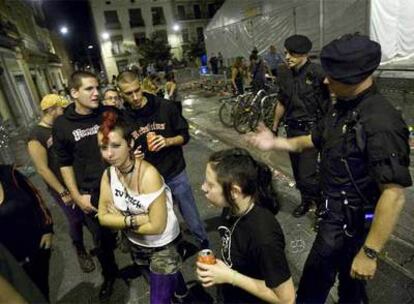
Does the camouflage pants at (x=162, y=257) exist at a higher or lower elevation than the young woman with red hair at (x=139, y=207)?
lower

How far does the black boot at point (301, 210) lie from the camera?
3.91 meters

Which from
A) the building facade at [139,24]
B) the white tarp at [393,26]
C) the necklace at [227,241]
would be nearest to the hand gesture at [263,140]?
the necklace at [227,241]

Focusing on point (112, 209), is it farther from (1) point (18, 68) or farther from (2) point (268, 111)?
(1) point (18, 68)

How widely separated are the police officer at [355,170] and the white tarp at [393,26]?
826 centimetres

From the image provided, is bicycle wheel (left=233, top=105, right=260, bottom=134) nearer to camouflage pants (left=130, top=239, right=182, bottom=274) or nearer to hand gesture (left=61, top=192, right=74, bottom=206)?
hand gesture (left=61, top=192, right=74, bottom=206)

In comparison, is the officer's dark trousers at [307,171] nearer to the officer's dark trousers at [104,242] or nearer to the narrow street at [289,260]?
the narrow street at [289,260]

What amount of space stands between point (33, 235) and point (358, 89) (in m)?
2.27

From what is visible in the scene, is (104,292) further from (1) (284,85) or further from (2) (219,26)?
(2) (219,26)

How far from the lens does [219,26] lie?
19.7m

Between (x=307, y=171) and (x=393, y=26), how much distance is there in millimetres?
7388

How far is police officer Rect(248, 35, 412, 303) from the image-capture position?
1551 millimetres

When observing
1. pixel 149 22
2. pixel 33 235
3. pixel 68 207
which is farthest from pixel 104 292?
pixel 149 22

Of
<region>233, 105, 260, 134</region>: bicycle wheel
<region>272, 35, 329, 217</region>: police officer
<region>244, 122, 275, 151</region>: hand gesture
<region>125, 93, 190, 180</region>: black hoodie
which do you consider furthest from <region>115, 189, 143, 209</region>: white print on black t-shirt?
<region>233, 105, 260, 134</region>: bicycle wheel

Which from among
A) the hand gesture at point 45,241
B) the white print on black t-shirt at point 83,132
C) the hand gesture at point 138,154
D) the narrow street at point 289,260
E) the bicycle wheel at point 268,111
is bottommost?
the narrow street at point 289,260
